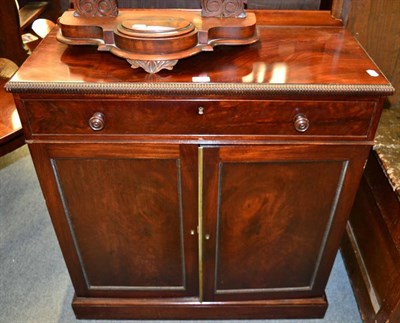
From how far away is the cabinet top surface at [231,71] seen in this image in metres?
0.86

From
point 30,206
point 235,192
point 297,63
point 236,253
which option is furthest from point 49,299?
point 297,63

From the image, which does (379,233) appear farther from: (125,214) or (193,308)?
(125,214)

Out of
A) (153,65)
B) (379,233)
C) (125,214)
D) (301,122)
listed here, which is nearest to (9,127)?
(125,214)

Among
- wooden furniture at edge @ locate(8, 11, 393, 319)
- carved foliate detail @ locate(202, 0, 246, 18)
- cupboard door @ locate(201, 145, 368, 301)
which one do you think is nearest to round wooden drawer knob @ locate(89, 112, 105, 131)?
wooden furniture at edge @ locate(8, 11, 393, 319)

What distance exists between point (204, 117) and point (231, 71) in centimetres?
12

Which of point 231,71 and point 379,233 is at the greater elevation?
point 231,71

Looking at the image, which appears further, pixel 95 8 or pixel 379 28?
pixel 379 28

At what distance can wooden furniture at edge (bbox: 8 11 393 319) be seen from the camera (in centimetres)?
88

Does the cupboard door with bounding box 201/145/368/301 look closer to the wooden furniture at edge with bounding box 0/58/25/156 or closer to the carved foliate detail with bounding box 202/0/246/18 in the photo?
the carved foliate detail with bounding box 202/0/246/18

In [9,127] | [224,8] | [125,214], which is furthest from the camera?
[9,127]

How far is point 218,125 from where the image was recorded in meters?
0.93

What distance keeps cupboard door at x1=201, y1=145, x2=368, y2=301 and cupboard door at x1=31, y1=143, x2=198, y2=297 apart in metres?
0.06

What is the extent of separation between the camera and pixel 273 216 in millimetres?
1113

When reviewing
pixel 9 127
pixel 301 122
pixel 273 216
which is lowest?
pixel 273 216
